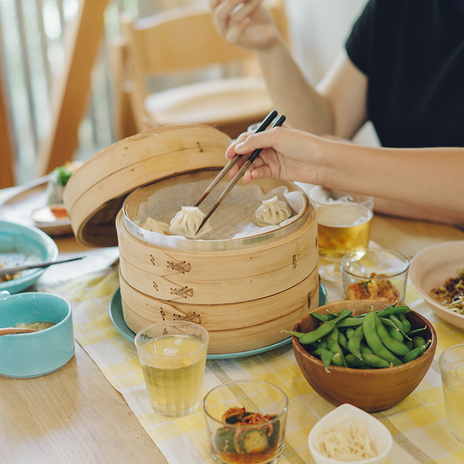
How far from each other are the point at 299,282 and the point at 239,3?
115cm

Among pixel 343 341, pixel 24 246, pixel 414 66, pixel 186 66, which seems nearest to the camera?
pixel 343 341

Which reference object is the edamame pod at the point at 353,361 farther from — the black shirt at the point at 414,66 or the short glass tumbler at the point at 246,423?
the black shirt at the point at 414,66

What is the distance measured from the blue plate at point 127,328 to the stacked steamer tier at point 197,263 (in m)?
0.02

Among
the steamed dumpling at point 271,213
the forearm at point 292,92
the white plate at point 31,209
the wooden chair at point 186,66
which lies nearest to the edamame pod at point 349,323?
the steamed dumpling at point 271,213

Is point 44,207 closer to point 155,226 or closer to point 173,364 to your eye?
point 155,226

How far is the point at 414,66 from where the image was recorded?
76.9 inches

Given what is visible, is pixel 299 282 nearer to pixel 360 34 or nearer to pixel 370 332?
pixel 370 332

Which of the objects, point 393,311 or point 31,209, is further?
point 31,209

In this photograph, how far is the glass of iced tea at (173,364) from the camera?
87 centimetres

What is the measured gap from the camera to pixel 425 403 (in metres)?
0.92

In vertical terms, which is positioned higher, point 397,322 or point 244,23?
point 244,23

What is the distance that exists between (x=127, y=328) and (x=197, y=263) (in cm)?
29

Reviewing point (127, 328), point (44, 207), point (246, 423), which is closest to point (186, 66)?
point (44, 207)

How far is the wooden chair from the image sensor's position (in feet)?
10.6
